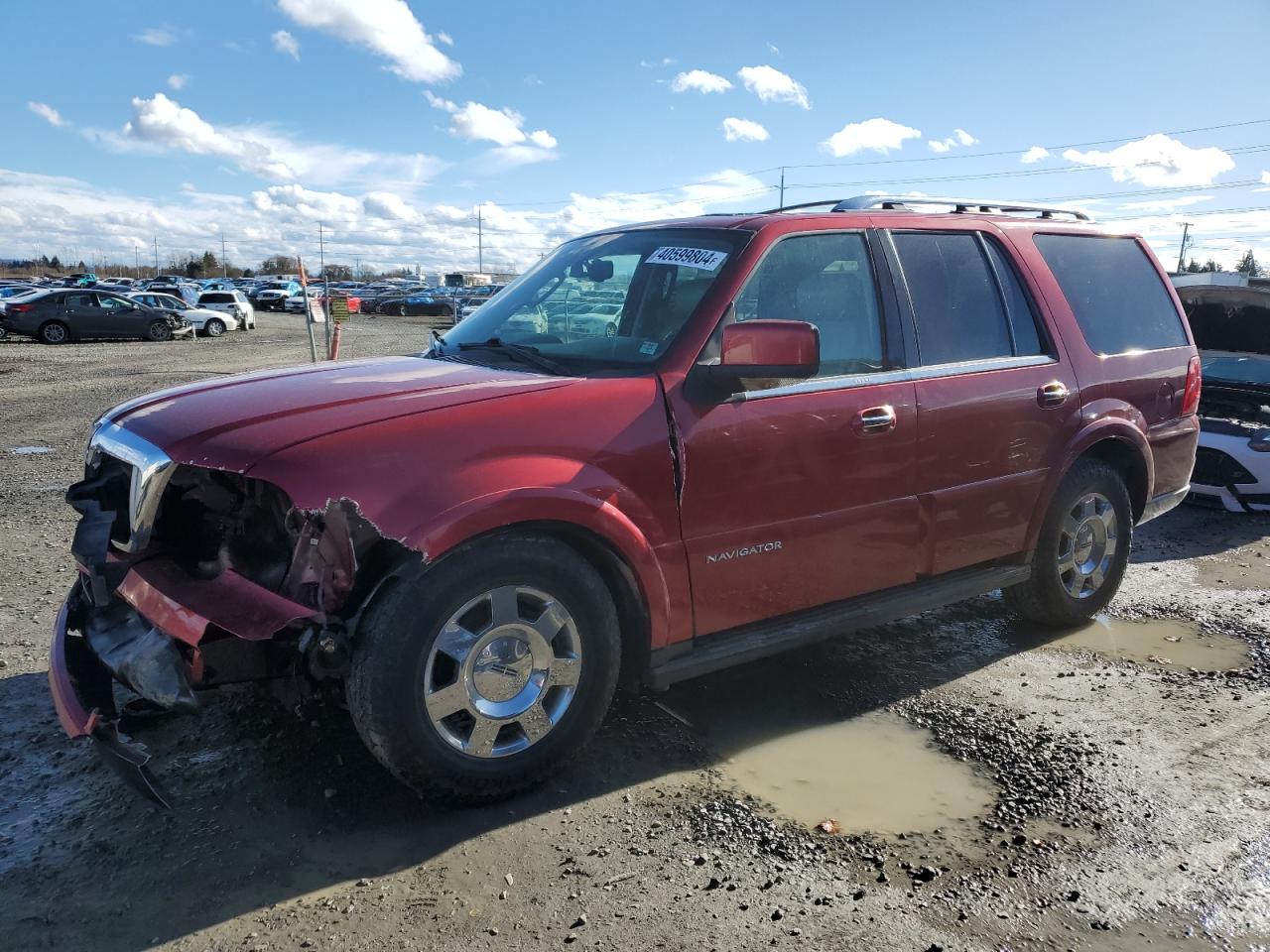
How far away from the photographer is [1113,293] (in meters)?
5.06

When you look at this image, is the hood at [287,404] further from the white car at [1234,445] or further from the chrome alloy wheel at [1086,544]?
the white car at [1234,445]

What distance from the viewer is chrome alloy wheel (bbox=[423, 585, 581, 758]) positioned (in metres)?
2.96

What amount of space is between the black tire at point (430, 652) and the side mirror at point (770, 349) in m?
0.86

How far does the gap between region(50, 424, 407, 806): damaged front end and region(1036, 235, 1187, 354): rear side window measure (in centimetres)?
369

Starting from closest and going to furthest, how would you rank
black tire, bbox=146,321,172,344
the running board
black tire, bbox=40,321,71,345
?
the running board
black tire, bbox=40,321,71,345
black tire, bbox=146,321,172,344

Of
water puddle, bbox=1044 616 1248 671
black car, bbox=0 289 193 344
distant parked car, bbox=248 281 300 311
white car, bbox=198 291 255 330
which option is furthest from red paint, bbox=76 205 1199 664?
distant parked car, bbox=248 281 300 311

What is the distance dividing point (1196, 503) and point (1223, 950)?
6448 millimetres

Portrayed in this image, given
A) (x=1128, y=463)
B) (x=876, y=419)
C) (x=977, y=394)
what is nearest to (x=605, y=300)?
(x=876, y=419)

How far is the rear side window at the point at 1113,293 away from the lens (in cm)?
484

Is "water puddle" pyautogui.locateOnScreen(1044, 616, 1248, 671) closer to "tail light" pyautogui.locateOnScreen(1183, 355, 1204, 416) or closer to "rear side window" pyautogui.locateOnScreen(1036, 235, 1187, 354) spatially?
"tail light" pyautogui.locateOnScreen(1183, 355, 1204, 416)

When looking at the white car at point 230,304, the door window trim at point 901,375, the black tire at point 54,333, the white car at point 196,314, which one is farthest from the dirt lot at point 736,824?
the white car at point 230,304

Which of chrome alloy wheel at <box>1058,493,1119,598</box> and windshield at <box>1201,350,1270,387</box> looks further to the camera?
windshield at <box>1201,350,1270,387</box>

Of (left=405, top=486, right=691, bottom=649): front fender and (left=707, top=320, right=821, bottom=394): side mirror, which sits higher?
(left=707, top=320, right=821, bottom=394): side mirror

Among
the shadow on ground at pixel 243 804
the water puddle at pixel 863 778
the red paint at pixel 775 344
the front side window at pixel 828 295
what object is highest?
the front side window at pixel 828 295
